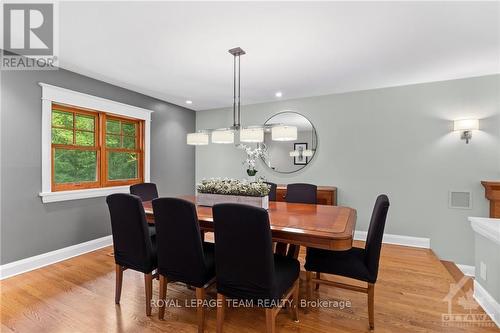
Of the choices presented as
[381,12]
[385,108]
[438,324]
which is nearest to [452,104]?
[385,108]

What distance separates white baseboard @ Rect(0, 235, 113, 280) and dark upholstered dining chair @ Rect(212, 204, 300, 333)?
2.60 m

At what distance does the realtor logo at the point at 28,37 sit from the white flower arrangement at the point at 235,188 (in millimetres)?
1957

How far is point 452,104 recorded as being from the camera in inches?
139

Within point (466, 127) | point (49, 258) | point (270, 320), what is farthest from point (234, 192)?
point (466, 127)

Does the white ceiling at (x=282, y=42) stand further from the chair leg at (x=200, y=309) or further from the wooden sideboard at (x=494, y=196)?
the chair leg at (x=200, y=309)

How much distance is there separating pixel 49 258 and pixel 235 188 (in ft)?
8.36

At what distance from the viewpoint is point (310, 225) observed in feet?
6.34

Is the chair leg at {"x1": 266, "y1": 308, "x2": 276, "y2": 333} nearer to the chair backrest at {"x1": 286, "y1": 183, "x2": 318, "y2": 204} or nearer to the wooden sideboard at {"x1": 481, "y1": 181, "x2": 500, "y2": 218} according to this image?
the chair backrest at {"x1": 286, "y1": 183, "x2": 318, "y2": 204}

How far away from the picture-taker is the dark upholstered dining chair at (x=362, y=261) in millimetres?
1847

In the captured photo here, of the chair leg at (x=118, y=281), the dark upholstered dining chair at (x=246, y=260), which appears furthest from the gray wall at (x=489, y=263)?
the chair leg at (x=118, y=281)

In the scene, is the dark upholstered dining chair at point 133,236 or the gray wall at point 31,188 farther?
the gray wall at point 31,188

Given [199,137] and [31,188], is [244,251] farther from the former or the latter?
[31,188]

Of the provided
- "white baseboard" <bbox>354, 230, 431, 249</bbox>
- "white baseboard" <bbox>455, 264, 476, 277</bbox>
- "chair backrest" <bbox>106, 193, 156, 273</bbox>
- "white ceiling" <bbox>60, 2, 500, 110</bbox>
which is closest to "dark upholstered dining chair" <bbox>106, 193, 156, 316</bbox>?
"chair backrest" <bbox>106, 193, 156, 273</bbox>

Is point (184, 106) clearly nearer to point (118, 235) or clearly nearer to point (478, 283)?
point (118, 235)
